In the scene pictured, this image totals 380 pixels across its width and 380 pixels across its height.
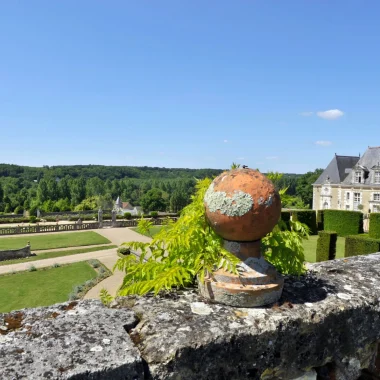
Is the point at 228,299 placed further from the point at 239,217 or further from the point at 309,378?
the point at 309,378

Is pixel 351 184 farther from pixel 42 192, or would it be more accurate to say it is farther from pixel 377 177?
pixel 42 192

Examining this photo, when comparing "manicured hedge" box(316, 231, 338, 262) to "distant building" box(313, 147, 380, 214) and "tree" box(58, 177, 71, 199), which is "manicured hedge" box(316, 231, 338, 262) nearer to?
"distant building" box(313, 147, 380, 214)

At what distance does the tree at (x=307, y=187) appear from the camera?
61.5 metres

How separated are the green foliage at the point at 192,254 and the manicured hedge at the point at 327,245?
46.7ft

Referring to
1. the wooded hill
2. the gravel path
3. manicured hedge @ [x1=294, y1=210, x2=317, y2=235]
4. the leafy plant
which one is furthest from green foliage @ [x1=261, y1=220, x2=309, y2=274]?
the wooded hill

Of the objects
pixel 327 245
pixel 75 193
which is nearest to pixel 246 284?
pixel 327 245

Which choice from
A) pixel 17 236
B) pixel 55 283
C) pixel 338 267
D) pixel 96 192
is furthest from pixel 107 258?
pixel 96 192

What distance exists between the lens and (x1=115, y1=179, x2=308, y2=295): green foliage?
2.00 metres

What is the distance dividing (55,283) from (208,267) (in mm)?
13867

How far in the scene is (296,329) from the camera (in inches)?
72.2

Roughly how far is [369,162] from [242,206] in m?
37.6

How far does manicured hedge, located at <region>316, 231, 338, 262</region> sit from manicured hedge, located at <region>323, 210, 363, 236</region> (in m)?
9.89

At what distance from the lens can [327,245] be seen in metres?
15.5

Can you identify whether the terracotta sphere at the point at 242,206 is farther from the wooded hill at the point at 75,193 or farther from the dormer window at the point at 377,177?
the dormer window at the point at 377,177
